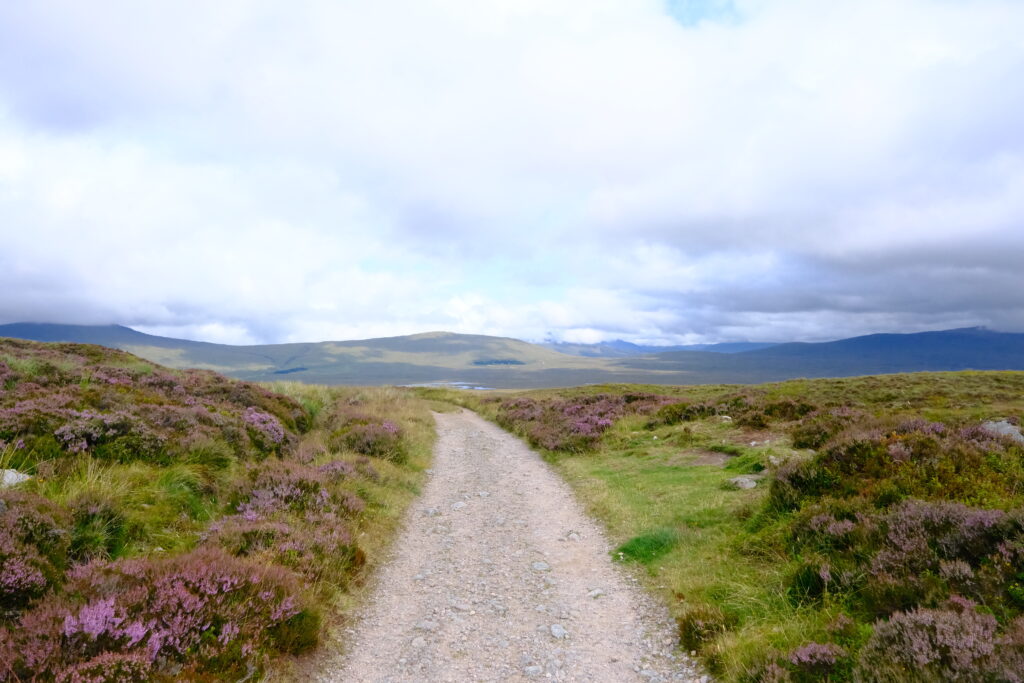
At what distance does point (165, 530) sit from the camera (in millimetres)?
8367

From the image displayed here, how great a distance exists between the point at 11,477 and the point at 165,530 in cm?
263

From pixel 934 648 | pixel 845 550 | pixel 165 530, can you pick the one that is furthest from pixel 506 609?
pixel 165 530

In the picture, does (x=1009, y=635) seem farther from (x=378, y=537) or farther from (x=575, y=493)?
(x=575, y=493)

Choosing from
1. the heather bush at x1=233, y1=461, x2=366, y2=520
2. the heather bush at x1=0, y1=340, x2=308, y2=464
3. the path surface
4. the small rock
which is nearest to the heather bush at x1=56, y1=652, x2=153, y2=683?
the path surface

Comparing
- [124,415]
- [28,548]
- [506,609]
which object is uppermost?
[124,415]

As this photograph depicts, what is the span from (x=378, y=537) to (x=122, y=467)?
5.18 m

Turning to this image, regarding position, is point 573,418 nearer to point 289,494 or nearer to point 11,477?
point 289,494

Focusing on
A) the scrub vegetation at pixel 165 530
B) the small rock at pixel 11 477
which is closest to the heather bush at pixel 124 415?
the scrub vegetation at pixel 165 530

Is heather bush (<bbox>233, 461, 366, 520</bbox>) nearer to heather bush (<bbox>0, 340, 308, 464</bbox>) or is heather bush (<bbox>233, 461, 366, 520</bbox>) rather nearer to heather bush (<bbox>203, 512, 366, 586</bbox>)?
heather bush (<bbox>203, 512, 366, 586</bbox>)

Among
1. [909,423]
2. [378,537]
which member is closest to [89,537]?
[378,537]

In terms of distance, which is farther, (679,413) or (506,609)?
(679,413)

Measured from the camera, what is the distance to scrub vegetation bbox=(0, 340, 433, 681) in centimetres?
482

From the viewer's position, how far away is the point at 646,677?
6035 mm

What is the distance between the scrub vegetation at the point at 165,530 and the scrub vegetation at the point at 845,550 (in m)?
5.33
